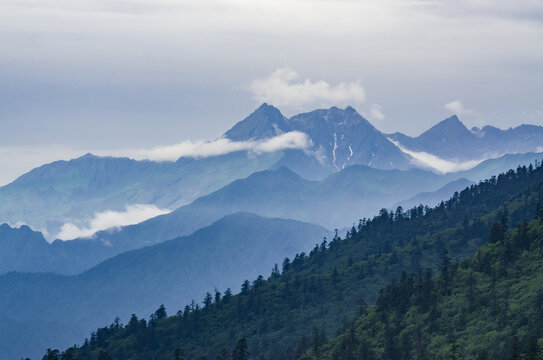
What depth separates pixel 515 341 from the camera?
619 ft

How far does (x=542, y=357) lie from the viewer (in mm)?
181875

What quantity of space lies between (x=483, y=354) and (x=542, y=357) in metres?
19.2

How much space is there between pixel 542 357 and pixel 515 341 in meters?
7.83

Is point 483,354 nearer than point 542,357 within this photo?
No

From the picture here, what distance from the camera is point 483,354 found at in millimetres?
A: 199375

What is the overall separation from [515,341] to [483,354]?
40.5 ft
